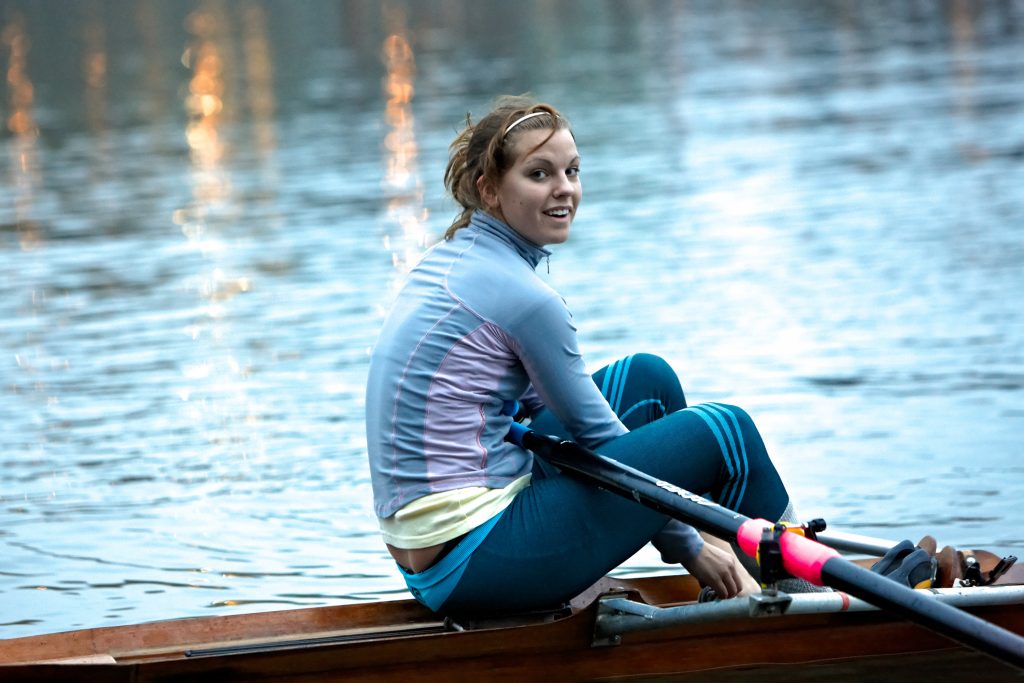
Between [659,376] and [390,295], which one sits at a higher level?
[659,376]

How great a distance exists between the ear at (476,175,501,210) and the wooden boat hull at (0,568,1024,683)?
3.73 feet

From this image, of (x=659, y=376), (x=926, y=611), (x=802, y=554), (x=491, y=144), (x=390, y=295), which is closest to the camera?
(x=926, y=611)

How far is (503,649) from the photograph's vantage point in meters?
4.43

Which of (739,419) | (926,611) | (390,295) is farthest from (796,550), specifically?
(390,295)

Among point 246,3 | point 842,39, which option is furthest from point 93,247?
point 246,3

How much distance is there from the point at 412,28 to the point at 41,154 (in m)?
28.5

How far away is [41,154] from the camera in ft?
73.1

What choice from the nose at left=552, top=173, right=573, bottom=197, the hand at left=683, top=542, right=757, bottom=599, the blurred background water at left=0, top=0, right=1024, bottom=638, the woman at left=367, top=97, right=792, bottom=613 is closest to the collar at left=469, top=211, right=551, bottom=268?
the woman at left=367, top=97, right=792, bottom=613

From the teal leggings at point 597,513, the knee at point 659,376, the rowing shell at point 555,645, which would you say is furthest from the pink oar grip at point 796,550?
the knee at point 659,376

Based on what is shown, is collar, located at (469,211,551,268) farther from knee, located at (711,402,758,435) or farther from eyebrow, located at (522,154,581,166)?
knee, located at (711,402,758,435)

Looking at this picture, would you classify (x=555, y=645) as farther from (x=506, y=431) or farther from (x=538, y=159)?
(x=538, y=159)

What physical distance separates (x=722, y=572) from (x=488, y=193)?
1254 mm

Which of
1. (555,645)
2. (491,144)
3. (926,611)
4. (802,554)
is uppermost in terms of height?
(491,144)

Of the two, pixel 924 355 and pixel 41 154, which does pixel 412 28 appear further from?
pixel 924 355
